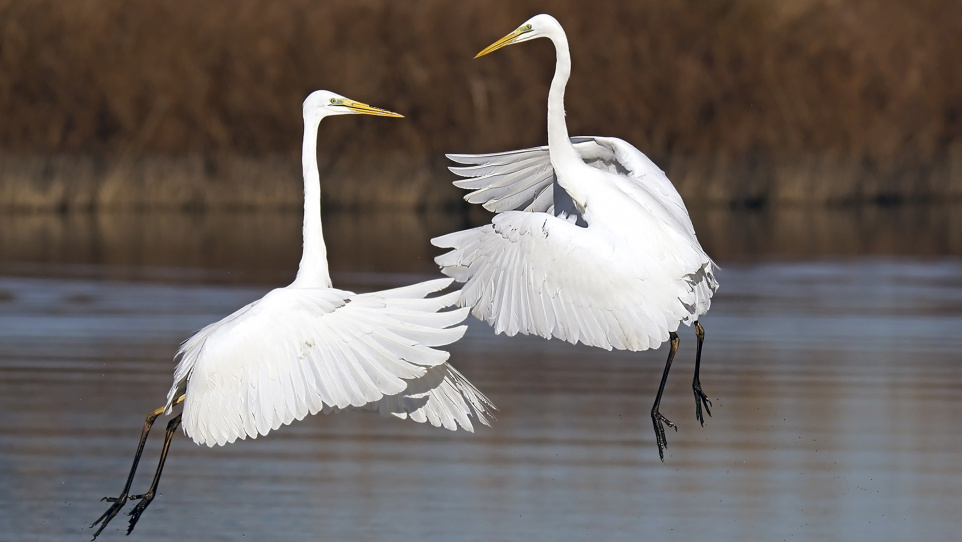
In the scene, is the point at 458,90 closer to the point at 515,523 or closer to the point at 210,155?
the point at 210,155

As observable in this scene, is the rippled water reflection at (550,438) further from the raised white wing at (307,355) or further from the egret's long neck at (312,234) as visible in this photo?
the egret's long neck at (312,234)

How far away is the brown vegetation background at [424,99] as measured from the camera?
93.5 ft

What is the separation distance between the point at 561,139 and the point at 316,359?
6.37ft

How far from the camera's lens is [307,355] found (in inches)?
305

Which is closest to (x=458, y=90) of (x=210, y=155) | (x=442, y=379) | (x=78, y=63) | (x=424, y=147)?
(x=424, y=147)

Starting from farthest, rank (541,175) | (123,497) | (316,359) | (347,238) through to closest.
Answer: (347,238) → (541,175) → (123,497) → (316,359)

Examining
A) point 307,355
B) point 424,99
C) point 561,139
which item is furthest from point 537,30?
point 424,99

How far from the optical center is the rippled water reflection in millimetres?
9305

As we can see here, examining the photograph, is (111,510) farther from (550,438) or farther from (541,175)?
(550,438)

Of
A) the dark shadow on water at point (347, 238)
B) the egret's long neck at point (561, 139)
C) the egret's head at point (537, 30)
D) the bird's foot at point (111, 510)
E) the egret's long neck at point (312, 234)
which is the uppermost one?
the egret's head at point (537, 30)

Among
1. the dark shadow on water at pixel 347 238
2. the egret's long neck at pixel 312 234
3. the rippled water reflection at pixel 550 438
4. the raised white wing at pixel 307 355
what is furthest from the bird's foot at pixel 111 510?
the dark shadow on water at pixel 347 238

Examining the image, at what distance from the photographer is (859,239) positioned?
2542 cm

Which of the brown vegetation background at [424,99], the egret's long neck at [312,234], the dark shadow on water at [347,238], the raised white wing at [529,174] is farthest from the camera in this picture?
the brown vegetation background at [424,99]

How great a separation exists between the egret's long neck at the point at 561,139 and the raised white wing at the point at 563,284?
0.42 meters
